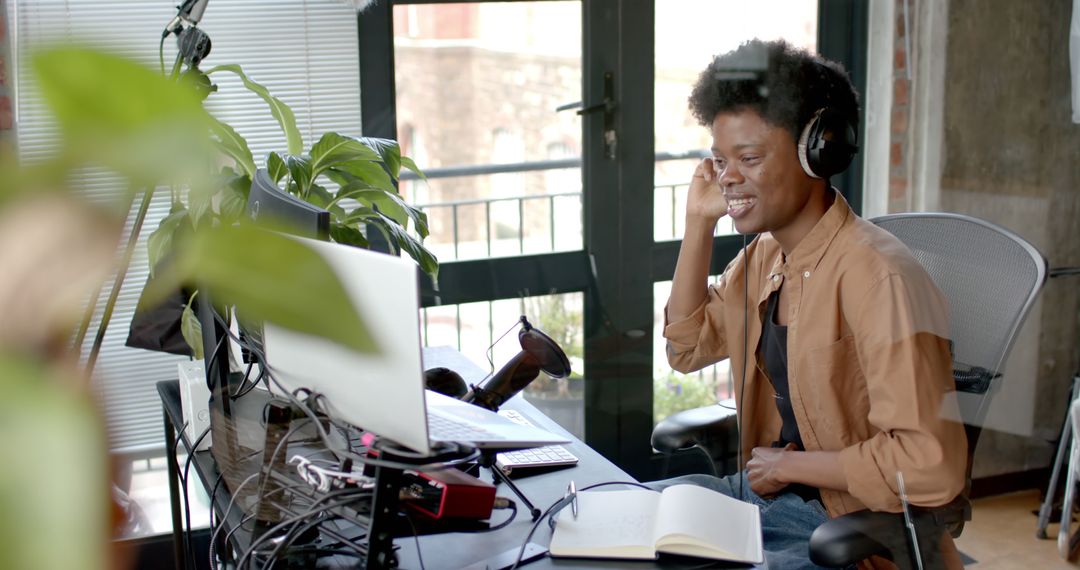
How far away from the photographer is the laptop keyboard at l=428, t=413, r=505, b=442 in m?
1.23

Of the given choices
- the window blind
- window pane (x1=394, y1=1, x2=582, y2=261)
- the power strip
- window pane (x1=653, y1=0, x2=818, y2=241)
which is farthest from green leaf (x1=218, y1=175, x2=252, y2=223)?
window pane (x1=653, y1=0, x2=818, y2=241)

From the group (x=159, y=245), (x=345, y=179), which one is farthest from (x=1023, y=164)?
(x=159, y=245)

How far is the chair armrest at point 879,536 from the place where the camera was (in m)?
1.38

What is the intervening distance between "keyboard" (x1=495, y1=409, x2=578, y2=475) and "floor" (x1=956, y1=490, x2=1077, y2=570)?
1.23 meters

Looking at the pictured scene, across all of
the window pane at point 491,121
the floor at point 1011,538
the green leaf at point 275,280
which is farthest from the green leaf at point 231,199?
the floor at point 1011,538

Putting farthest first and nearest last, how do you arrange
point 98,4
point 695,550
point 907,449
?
point 98,4
point 907,449
point 695,550

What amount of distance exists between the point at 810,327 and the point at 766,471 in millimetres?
256

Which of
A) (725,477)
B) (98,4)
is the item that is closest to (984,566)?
(725,477)

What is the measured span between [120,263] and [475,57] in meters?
2.55

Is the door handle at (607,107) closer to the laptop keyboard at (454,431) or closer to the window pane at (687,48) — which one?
the window pane at (687,48)

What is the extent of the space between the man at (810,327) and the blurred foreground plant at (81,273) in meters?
1.51

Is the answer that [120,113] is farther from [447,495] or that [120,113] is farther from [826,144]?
[826,144]

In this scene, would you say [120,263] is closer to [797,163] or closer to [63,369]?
[63,369]

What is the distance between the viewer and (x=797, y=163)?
70.9 inches
